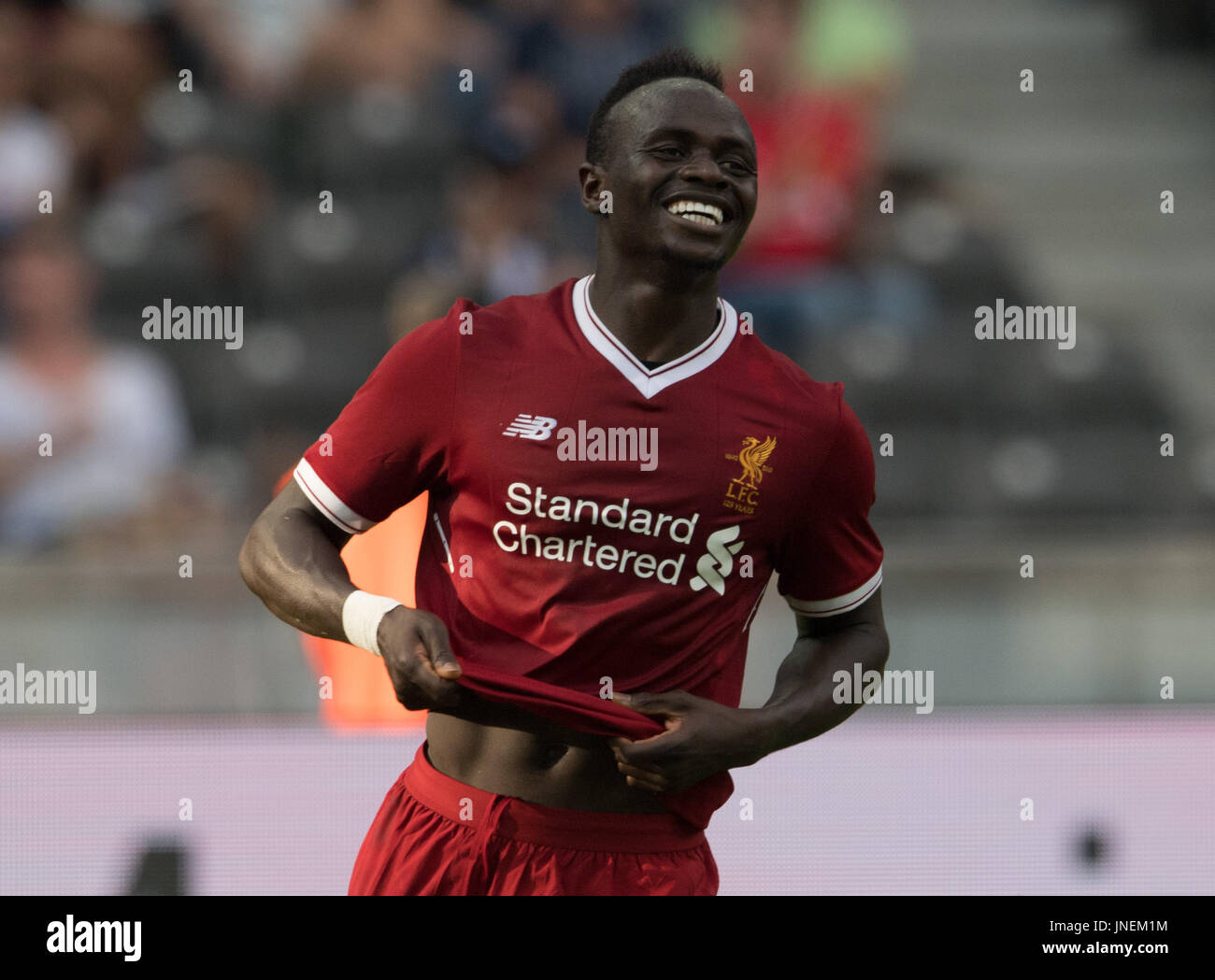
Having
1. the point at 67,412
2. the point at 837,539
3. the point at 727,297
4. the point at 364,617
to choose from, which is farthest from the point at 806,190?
the point at 364,617

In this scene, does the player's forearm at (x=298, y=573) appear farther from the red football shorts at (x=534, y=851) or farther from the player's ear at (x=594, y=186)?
the player's ear at (x=594, y=186)

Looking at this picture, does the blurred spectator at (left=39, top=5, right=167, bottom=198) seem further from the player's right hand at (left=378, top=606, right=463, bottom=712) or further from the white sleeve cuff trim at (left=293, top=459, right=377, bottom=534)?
the player's right hand at (left=378, top=606, right=463, bottom=712)

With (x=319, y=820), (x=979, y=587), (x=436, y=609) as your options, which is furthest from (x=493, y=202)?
(x=436, y=609)

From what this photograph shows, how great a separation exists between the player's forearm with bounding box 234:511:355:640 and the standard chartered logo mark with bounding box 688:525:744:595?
54 cm

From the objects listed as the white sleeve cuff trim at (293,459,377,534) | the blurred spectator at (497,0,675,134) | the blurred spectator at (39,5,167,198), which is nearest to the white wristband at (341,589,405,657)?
the white sleeve cuff trim at (293,459,377,534)

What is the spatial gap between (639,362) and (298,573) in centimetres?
63

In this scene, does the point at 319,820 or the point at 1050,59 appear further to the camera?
the point at 1050,59

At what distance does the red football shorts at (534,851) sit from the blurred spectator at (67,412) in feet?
12.2

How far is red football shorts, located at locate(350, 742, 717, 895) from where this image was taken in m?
2.58

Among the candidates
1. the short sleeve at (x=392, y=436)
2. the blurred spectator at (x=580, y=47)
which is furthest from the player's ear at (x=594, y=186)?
the blurred spectator at (x=580, y=47)

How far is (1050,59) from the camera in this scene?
959cm

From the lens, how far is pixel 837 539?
271cm

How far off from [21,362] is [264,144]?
1744mm
